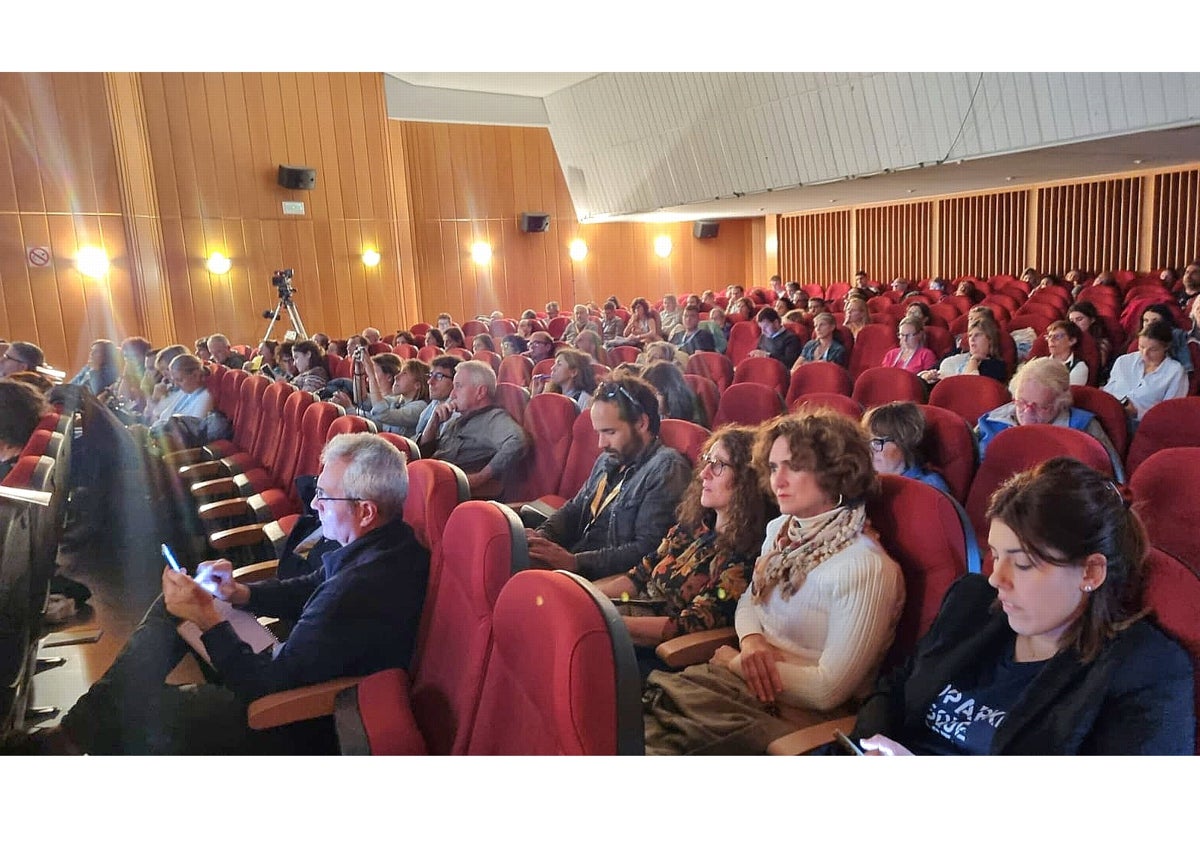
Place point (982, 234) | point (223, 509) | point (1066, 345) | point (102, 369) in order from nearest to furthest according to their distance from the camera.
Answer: point (223, 509) → point (1066, 345) → point (102, 369) → point (982, 234)

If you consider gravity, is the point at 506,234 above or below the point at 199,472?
above

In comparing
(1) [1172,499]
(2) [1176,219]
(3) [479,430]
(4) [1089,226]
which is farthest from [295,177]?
(2) [1176,219]

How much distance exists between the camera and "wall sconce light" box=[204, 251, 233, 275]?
30.3 ft

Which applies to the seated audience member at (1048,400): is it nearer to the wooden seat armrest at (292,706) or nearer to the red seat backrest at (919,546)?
the red seat backrest at (919,546)

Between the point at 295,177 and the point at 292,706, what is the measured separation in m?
9.37

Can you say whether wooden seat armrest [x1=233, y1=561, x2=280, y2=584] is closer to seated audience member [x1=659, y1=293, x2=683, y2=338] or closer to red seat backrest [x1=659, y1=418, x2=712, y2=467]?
red seat backrest [x1=659, y1=418, x2=712, y2=467]

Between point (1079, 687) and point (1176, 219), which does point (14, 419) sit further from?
point (1176, 219)

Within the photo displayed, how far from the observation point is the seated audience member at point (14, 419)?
10.7 feet

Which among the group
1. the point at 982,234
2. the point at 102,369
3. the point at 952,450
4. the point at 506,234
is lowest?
the point at 952,450

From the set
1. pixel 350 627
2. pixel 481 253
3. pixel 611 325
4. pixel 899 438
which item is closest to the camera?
pixel 350 627

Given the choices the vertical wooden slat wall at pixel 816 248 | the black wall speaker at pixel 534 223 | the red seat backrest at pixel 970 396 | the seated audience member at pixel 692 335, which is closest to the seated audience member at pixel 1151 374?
the red seat backrest at pixel 970 396

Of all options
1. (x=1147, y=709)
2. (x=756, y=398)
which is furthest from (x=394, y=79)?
(x=1147, y=709)

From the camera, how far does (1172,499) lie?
5.52ft

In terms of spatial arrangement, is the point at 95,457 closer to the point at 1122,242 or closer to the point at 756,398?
the point at 756,398
